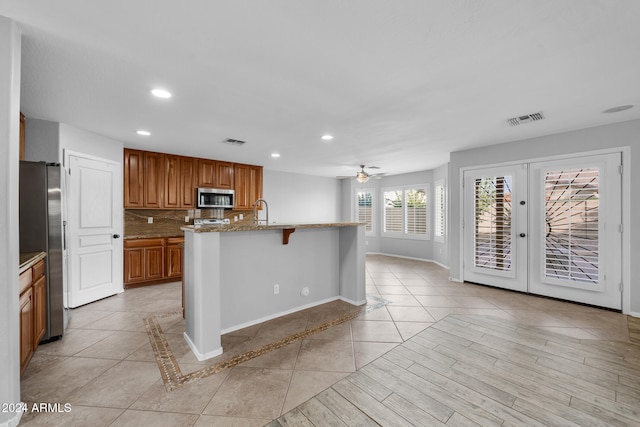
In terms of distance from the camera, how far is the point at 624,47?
6.16 ft

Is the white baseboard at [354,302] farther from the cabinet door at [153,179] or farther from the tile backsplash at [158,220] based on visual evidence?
the cabinet door at [153,179]

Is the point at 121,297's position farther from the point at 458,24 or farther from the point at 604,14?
the point at 604,14

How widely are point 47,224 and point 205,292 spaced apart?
173cm

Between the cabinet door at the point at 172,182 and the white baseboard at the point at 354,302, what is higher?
the cabinet door at the point at 172,182

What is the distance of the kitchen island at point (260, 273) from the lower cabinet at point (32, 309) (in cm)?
112

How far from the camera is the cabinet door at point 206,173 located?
5516mm

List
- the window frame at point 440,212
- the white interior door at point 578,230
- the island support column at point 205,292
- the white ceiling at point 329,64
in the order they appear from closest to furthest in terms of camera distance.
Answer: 1. the white ceiling at point 329,64
2. the island support column at point 205,292
3. the white interior door at point 578,230
4. the window frame at point 440,212

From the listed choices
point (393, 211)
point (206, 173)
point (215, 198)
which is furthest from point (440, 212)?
point (206, 173)

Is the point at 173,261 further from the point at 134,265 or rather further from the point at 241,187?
the point at 241,187

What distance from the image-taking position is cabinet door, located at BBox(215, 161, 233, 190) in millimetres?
5762

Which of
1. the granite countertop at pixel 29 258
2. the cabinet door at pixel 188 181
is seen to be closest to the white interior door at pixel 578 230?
the granite countertop at pixel 29 258

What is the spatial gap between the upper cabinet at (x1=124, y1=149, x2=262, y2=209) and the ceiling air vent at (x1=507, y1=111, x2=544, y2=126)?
196 inches

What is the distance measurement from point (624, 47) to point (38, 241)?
5009 millimetres

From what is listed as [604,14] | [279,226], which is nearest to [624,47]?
[604,14]
